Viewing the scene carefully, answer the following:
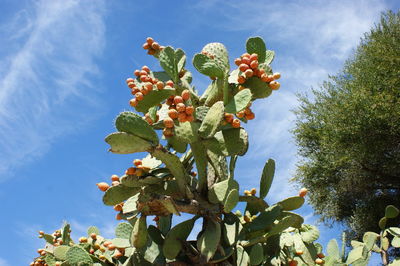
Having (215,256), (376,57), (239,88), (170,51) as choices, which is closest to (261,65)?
(239,88)

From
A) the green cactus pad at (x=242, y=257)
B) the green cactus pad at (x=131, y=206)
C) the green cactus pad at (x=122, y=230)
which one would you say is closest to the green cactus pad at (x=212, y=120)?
the green cactus pad at (x=131, y=206)

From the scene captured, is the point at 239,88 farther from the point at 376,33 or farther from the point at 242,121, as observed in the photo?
the point at 376,33

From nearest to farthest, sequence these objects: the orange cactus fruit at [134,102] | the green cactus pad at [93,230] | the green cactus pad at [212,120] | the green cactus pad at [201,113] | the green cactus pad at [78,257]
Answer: the green cactus pad at [212,120] < the green cactus pad at [201,113] < the orange cactus fruit at [134,102] < the green cactus pad at [78,257] < the green cactus pad at [93,230]

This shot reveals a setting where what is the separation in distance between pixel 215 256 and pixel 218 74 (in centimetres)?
88

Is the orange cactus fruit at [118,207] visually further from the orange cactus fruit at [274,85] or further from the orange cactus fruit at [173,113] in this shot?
the orange cactus fruit at [274,85]

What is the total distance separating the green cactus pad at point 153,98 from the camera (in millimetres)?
2145

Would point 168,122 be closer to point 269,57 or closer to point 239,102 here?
point 239,102

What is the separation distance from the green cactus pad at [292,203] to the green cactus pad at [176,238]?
1.57ft

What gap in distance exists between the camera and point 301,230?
2654 mm

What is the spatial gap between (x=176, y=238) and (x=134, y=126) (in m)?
0.59

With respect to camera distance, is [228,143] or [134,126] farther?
[228,143]

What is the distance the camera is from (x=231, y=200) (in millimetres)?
1883

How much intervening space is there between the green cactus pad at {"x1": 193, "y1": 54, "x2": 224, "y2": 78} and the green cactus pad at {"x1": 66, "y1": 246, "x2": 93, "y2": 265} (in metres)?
1.15

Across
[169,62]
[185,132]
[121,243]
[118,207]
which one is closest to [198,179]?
[185,132]
